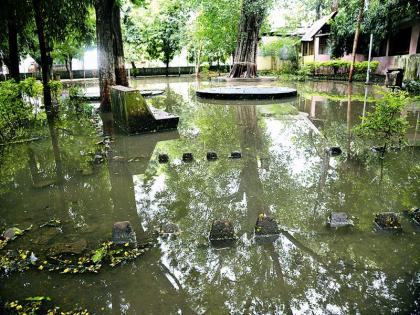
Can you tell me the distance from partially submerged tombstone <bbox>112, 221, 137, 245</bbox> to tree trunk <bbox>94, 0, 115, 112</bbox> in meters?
9.06

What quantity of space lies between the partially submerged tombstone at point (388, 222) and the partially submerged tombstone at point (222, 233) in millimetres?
1642

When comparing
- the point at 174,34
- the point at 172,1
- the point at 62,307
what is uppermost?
the point at 172,1

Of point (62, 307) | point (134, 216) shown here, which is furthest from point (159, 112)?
point (62, 307)

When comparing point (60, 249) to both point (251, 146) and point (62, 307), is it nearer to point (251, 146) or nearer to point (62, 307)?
point (62, 307)

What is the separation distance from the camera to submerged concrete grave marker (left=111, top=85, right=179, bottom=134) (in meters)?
8.68

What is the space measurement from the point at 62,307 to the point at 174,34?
3710 centimetres

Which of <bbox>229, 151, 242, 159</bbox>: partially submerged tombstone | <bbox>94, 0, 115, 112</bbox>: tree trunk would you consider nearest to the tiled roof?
<bbox>94, 0, 115, 112</bbox>: tree trunk

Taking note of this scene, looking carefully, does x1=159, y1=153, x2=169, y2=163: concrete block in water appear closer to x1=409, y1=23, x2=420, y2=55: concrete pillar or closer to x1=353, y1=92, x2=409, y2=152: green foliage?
x1=353, y1=92, x2=409, y2=152: green foliage

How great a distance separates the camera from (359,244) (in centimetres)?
357

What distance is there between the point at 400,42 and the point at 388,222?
25.1 m

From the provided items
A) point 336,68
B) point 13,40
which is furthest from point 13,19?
point 336,68

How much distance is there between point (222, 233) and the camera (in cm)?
371

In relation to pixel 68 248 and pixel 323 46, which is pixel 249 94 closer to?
pixel 68 248

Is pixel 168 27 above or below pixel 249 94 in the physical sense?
above
